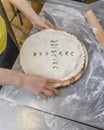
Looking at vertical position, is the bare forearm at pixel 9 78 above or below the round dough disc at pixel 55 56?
above

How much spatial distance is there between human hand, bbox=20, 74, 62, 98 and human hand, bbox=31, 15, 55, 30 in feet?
0.94

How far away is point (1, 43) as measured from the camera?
1.08 meters

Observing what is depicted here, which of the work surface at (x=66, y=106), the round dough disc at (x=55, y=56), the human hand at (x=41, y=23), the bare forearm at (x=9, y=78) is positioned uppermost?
the human hand at (x=41, y=23)

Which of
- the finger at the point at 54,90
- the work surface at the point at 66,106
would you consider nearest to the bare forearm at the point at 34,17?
the work surface at the point at 66,106

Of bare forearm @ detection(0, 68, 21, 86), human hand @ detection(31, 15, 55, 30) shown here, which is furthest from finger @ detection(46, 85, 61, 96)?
human hand @ detection(31, 15, 55, 30)

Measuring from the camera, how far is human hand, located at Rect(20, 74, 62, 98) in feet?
2.93

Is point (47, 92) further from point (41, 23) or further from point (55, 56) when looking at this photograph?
point (41, 23)

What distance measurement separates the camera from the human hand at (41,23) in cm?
108

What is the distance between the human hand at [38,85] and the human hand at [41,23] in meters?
0.29

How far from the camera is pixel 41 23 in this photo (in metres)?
1.08

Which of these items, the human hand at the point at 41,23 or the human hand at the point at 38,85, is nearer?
the human hand at the point at 38,85

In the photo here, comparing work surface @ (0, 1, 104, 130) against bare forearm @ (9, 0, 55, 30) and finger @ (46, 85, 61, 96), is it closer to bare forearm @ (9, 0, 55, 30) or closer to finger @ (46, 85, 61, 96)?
finger @ (46, 85, 61, 96)

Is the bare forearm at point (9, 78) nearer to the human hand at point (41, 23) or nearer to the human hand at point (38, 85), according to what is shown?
the human hand at point (38, 85)

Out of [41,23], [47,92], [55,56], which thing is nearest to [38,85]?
[47,92]
